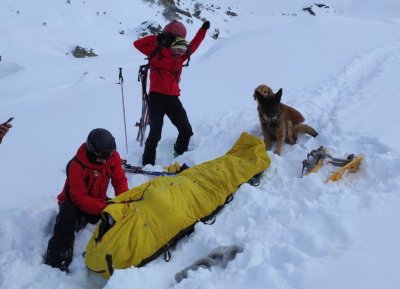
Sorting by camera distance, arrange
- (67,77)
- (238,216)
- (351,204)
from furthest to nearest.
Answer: (67,77)
(238,216)
(351,204)

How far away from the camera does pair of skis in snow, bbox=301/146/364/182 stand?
3971 millimetres

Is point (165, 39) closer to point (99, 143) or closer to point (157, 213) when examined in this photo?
point (99, 143)

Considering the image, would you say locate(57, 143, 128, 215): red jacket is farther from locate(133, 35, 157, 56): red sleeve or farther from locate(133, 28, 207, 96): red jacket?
locate(133, 35, 157, 56): red sleeve

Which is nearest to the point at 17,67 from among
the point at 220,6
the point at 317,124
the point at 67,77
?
the point at 67,77

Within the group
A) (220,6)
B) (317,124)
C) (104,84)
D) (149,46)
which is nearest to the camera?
(149,46)

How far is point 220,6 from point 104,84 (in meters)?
25.7

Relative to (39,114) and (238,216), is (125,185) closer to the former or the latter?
(238,216)

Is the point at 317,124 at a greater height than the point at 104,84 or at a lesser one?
greater

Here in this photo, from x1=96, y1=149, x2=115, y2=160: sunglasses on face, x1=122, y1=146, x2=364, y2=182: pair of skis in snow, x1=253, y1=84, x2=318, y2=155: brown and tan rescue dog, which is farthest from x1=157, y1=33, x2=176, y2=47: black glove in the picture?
x1=96, y1=149, x2=115, y2=160: sunglasses on face

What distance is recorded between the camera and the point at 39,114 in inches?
336

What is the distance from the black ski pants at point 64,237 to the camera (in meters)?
3.48

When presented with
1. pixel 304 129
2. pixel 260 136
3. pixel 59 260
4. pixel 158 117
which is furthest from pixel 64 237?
pixel 304 129

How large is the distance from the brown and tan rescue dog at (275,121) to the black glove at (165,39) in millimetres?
1185

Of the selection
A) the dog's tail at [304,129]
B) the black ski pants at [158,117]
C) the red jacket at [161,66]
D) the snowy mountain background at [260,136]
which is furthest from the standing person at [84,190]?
the dog's tail at [304,129]
